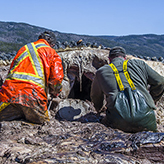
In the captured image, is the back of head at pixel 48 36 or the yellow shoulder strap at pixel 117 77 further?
the back of head at pixel 48 36

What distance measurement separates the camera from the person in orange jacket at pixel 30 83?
2611mm

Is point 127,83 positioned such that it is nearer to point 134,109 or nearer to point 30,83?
point 134,109

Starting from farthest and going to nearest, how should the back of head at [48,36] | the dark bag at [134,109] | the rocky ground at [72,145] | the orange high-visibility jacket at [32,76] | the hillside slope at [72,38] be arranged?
the hillside slope at [72,38], the back of head at [48,36], the orange high-visibility jacket at [32,76], the dark bag at [134,109], the rocky ground at [72,145]

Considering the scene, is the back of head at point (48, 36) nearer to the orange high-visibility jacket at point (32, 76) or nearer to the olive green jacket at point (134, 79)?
the orange high-visibility jacket at point (32, 76)

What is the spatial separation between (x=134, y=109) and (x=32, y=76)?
1.42 meters

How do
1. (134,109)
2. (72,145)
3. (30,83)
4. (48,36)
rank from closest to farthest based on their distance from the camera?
(72,145) < (134,109) < (30,83) < (48,36)

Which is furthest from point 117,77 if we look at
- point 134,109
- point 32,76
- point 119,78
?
point 32,76

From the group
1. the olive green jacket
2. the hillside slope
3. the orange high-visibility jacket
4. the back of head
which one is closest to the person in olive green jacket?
the olive green jacket

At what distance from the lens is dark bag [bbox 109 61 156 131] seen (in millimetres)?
2504

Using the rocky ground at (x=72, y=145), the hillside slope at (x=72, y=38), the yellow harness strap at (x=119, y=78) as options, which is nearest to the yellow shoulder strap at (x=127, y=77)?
the yellow harness strap at (x=119, y=78)

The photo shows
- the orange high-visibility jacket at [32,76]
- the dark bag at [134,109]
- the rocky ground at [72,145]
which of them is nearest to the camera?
the rocky ground at [72,145]

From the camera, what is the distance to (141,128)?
100 inches

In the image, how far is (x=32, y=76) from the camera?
106 inches

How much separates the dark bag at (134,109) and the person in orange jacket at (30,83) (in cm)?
99
